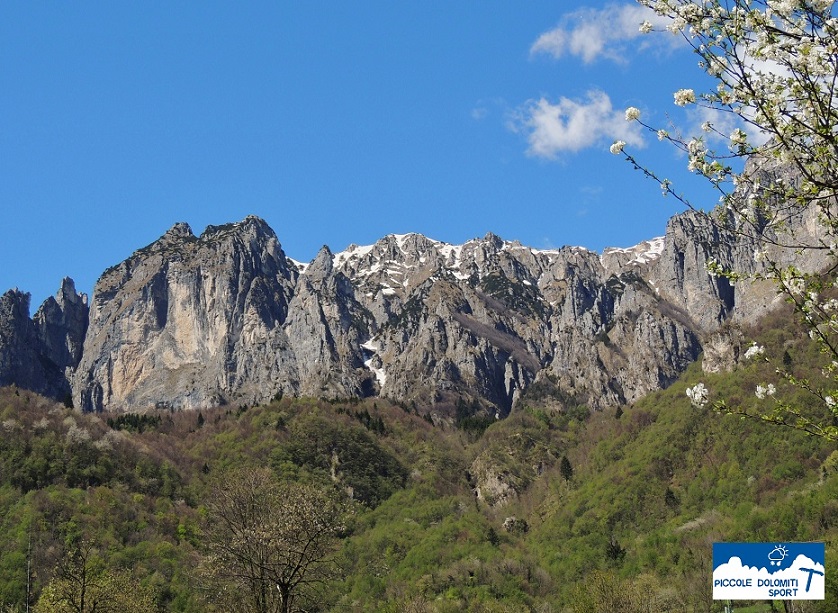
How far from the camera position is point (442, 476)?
587 ft

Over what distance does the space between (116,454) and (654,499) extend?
93.8 m

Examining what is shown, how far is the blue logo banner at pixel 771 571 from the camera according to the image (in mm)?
15922

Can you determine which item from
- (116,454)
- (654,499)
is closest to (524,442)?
(654,499)

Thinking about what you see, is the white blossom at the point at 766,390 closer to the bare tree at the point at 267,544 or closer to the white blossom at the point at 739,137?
the white blossom at the point at 739,137

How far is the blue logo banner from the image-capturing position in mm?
15922

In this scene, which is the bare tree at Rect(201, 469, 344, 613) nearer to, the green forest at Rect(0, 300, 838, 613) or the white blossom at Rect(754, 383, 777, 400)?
the green forest at Rect(0, 300, 838, 613)

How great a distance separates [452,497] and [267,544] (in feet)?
430

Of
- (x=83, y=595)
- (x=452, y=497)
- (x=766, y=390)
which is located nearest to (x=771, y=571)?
(x=766, y=390)

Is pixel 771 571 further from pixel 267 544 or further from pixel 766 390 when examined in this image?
pixel 267 544

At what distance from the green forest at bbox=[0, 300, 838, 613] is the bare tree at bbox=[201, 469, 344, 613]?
13427mm

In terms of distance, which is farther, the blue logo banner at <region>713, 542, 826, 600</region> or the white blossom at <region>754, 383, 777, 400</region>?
the blue logo banner at <region>713, 542, 826, 600</region>

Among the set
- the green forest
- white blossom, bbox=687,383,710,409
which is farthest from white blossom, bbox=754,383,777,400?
the green forest

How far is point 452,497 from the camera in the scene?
547 ft

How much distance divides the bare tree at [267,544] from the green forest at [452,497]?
1343 cm
